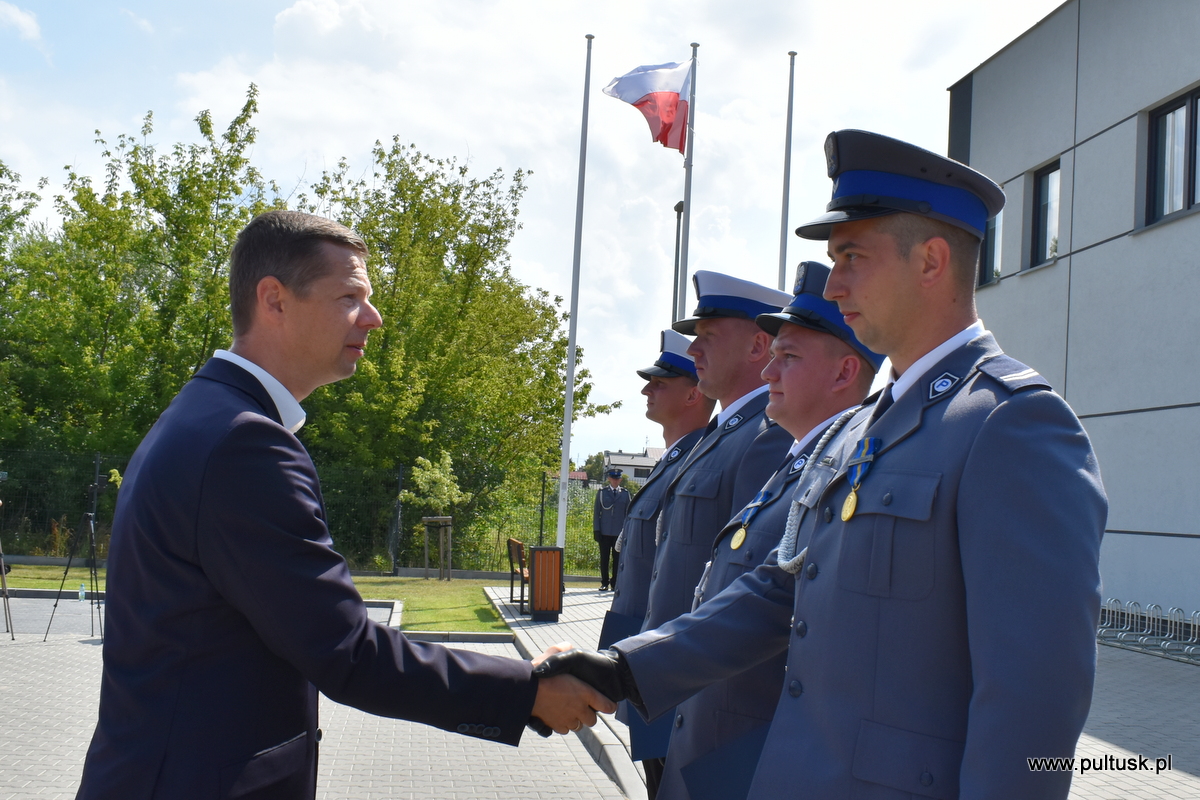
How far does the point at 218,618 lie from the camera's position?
6.77 ft

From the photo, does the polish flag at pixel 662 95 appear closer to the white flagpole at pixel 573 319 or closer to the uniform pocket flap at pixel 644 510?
the white flagpole at pixel 573 319

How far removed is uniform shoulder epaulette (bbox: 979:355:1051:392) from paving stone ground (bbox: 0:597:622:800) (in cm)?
462

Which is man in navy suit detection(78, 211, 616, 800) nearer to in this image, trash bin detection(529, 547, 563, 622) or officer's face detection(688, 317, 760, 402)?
officer's face detection(688, 317, 760, 402)

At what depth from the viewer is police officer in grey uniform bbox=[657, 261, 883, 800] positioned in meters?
2.74

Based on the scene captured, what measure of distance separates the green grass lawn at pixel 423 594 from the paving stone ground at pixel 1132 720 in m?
0.70

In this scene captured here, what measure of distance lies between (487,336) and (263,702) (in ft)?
77.2

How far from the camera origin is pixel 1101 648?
11.8 m

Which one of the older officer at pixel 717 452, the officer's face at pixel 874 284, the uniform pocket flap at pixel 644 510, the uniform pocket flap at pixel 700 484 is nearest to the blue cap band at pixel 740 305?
the older officer at pixel 717 452

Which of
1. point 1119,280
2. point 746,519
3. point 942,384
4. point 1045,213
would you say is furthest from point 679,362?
point 1045,213

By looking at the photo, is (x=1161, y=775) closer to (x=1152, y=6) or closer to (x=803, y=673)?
(x=803, y=673)

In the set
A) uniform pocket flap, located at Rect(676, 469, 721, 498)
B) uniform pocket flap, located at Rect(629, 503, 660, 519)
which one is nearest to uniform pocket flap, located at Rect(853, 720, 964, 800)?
uniform pocket flap, located at Rect(676, 469, 721, 498)

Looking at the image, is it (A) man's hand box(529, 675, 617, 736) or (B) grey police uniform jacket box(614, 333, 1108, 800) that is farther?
(A) man's hand box(529, 675, 617, 736)

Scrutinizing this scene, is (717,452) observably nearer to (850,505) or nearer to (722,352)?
(722,352)

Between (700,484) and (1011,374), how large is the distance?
2.14 metres
